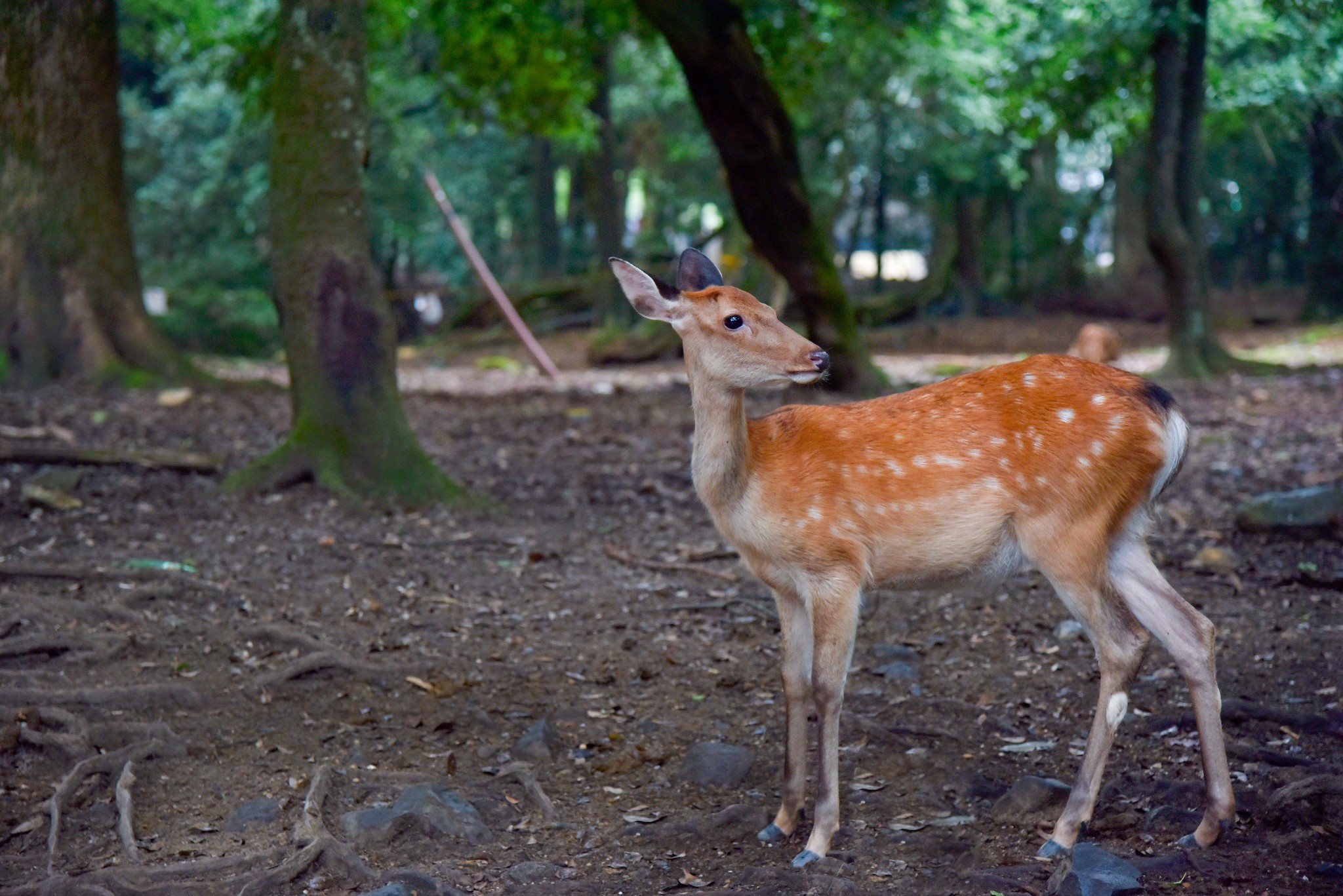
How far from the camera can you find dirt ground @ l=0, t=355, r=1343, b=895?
3613 mm

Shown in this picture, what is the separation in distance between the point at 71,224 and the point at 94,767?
669 centimetres

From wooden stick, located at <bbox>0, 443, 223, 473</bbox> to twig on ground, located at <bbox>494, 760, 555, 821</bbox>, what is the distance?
13.7ft

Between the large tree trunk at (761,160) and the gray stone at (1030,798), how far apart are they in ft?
24.8

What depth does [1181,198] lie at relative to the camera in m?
12.7

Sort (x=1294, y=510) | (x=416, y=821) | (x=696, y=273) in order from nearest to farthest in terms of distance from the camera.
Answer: (x=416, y=821)
(x=696, y=273)
(x=1294, y=510)

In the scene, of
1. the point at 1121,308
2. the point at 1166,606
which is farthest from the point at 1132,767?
the point at 1121,308

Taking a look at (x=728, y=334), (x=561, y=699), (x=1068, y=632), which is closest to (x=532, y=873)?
(x=561, y=699)

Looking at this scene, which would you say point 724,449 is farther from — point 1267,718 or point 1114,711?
point 1267,718

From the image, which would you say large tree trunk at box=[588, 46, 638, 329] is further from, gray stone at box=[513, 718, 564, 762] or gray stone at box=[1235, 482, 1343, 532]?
gray stone at box=[513, 718, 564, 762]

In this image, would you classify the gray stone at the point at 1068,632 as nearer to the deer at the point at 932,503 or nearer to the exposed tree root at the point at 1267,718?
the exposed tree root at the point at 1267,718

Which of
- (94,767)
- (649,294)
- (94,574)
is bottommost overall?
(94,767)

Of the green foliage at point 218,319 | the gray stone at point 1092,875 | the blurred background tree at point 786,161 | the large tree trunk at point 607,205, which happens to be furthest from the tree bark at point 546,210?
the gray stone at point 1092,875

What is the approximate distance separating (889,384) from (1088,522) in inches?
339

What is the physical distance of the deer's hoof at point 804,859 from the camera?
140 inches
